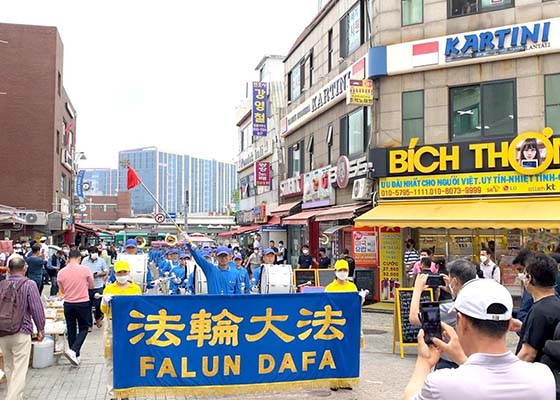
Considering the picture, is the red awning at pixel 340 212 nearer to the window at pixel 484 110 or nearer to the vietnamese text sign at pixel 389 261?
the vietnamese text sign at pixel 389 261

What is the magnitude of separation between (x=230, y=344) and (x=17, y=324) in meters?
2.47

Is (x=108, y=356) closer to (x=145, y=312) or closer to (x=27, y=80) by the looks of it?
(x=145, y=312)

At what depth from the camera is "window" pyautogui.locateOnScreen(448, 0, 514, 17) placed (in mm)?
16797

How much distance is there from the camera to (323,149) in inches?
977

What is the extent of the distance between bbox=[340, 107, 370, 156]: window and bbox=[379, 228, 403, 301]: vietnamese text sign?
3445 mm

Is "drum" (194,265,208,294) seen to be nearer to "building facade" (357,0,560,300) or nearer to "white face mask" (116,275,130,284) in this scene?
"white face mask" (116,275,130,284)

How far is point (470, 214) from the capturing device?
52.1 ft

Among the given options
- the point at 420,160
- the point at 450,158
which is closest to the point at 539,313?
the point at 450,158

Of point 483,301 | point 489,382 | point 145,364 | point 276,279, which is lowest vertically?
point 145,364

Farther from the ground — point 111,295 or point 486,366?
point 486,366

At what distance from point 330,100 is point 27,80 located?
22539 millimetres

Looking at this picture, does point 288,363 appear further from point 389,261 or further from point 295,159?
point 295,159

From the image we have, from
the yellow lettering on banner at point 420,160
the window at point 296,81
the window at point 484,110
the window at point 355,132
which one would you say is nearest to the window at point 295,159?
the window at point 296,81

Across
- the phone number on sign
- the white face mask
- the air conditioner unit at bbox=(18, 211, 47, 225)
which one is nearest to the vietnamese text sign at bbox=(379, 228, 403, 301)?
the phone number on sign
